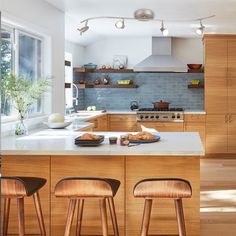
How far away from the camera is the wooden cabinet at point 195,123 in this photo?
795 cm

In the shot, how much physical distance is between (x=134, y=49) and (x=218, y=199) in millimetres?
4532

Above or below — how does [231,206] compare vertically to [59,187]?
below

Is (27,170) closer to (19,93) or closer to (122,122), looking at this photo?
(19,93)

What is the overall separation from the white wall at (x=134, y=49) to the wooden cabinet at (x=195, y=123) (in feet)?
4.42

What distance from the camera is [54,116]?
4770 millimetres

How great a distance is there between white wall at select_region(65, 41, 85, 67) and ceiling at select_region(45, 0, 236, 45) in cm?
15

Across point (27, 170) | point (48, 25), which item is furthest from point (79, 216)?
point (48, 25)

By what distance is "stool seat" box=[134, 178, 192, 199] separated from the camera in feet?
8.79

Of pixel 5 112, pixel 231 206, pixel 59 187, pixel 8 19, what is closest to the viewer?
pixel 59 187

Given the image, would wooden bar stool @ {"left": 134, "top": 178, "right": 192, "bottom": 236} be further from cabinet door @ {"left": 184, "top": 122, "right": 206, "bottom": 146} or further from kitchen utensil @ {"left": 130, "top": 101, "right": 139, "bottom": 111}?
kitchen utensil @ {"left": 130, "top": 101, "right": 139, "bottom": 111}

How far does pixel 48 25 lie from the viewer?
203 inches

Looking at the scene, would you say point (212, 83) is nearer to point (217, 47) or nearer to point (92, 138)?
point (217, 47)

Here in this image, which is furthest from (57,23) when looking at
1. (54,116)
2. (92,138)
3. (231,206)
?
(231,206)

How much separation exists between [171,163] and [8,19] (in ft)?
6.92
